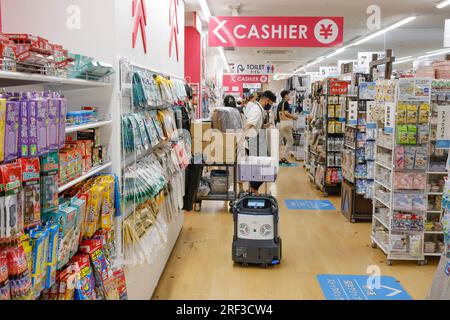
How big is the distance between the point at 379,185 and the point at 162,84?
2846 millimetres

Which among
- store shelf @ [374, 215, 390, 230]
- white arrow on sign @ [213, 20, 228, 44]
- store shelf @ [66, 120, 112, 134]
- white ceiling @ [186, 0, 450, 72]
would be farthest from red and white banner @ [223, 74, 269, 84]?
store shelf @ [66, 120, 112, 134]

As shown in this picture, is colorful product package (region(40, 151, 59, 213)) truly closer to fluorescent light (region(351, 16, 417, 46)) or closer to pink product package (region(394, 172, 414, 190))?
pink product package (region(394, 172, 414, 190))

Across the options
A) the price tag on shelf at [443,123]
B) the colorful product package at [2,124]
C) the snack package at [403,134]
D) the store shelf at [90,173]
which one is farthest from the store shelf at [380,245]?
the colorful product package at [2,124]

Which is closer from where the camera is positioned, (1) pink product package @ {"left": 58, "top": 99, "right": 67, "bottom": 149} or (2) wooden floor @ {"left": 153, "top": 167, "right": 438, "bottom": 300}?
(1) pink product package @ {"left": 58, "top": 99, "right": 67, "bottom": 149}

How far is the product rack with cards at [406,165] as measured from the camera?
4.77 metres

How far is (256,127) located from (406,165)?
2.82m

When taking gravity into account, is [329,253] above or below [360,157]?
below

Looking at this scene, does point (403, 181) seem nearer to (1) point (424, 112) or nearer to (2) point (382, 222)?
(2) point (382, 222)

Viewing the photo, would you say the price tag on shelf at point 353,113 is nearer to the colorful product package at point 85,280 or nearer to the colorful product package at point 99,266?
the colorful product package at point 99,266

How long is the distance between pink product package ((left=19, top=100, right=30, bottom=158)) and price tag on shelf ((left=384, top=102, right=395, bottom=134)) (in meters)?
3.97

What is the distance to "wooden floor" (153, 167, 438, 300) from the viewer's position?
14.0 feet
